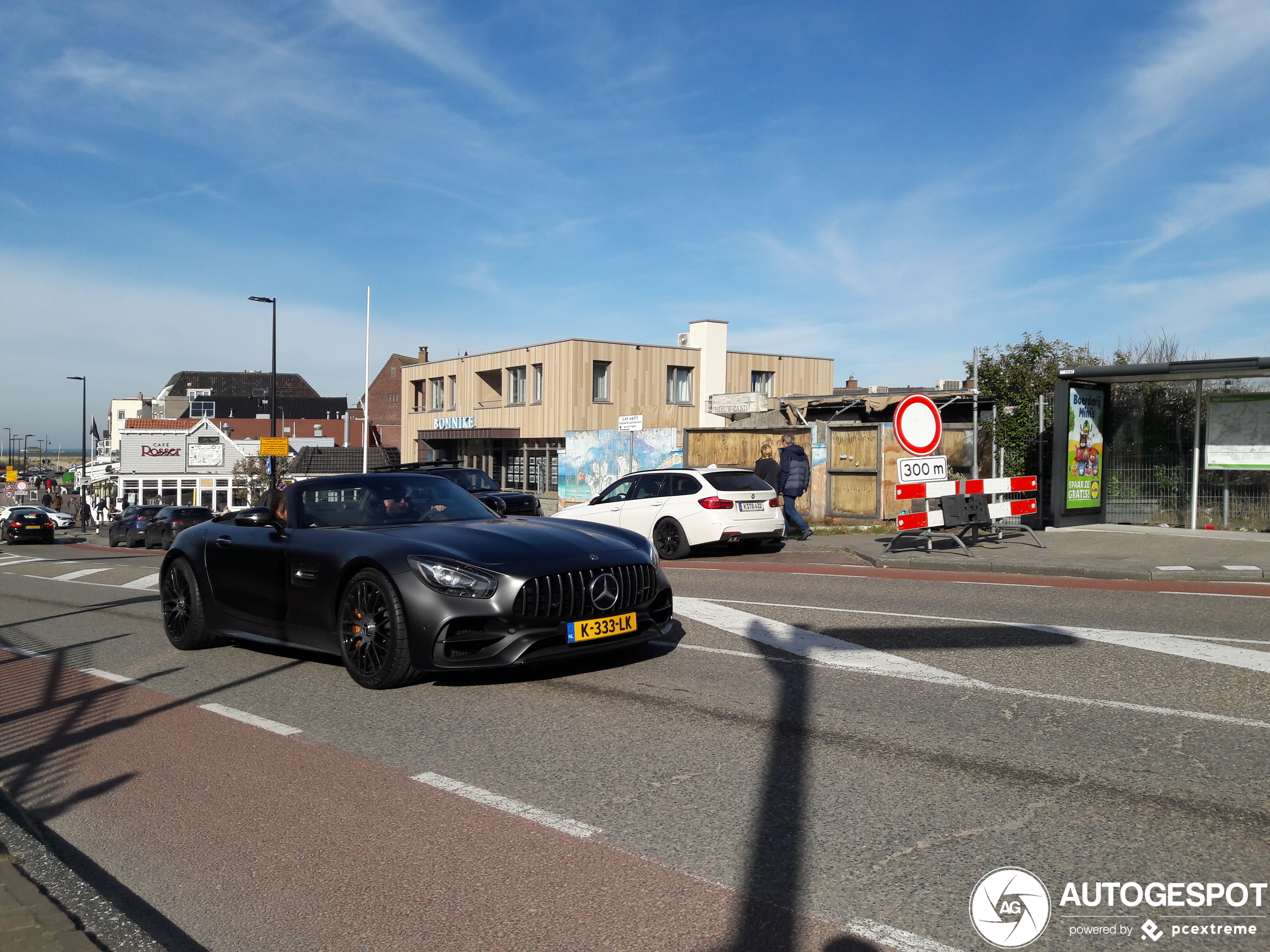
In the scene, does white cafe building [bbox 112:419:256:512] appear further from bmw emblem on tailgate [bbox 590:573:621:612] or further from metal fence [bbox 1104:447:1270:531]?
bmw emblem on tailgate [bbox 590:573:621:612]

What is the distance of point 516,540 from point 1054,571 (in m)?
8.48

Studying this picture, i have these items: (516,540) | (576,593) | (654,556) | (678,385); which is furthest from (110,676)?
(678,385)

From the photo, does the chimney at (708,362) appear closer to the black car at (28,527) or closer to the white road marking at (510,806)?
the black car at (28,527)

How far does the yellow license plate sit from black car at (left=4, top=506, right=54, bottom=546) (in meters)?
39.4

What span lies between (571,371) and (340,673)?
3474 centimetres

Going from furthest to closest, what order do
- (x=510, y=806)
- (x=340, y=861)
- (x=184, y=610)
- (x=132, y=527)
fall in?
(x=132, y=527) < (x=184, y=610) < (x=510, y=806) < (x=340, y=861)

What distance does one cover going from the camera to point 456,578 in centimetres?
633

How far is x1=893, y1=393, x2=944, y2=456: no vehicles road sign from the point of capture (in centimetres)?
1431

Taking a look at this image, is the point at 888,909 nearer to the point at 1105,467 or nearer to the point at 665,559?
the point at 665,559

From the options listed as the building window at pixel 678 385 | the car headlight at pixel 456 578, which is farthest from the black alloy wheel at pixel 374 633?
the building window at pixel 678 385

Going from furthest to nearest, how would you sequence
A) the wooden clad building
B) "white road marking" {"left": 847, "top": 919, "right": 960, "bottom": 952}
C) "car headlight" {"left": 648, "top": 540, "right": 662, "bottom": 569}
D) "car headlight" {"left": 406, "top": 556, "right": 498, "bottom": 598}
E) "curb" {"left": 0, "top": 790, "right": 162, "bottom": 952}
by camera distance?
the wooden clad building < "car headlight" {"left": 648, "top": 540, "right": 662, "bottom": 569} < "car headlight" {"left": 406, "top": 556, "right": 498, "bottom": 598} < "curb" {"left": 0, "top": 790, "right": 162, "bottom": 952} < "white road marking" {"left": 847, "top": 919, "right": 960, "bottom": 952}

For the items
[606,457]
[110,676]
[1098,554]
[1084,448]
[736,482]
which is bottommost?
[110,676]

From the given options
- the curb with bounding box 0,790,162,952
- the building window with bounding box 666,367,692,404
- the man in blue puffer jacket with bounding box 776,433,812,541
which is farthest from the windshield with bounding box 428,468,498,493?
the building window with bounding box 666,367,692,404

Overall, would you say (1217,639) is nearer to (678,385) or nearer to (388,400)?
(678,385)
